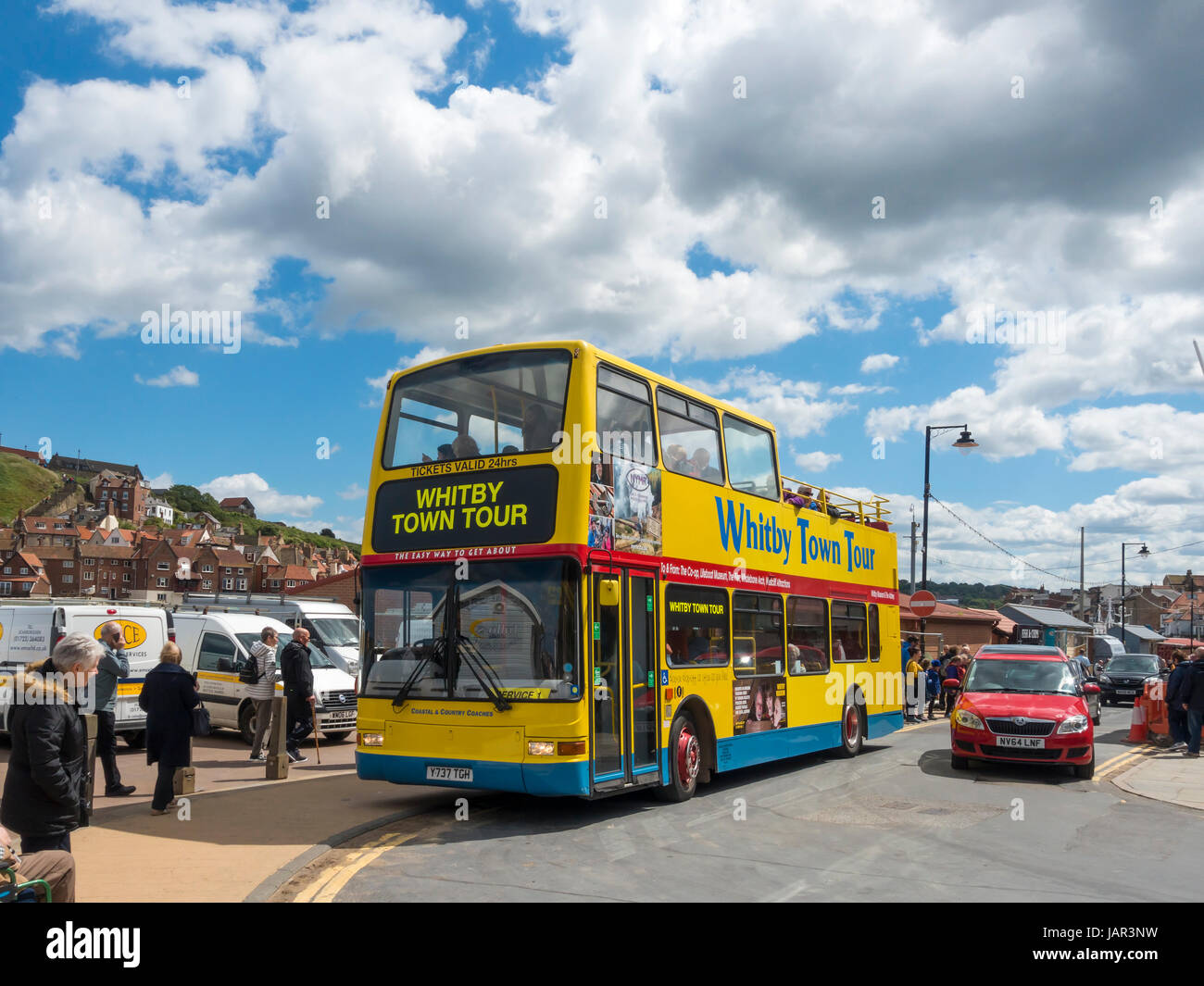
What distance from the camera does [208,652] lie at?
18000mm

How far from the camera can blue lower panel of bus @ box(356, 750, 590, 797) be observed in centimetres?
898

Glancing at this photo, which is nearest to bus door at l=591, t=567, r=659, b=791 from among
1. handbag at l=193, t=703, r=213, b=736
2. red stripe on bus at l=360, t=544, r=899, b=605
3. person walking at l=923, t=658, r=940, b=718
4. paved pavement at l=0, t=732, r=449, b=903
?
red stripe on bus at l=360, t=544, r=899, b=605

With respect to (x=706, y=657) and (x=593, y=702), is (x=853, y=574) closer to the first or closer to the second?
(x=706, y=657)

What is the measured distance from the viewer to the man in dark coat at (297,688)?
14344 millimetres

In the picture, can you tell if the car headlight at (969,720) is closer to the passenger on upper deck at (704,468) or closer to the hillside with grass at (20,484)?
the passenger on upper deck at (704,468)

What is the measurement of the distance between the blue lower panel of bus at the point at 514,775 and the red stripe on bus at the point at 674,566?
1.85 metres

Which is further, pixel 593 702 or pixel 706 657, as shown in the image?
pixel 706 657

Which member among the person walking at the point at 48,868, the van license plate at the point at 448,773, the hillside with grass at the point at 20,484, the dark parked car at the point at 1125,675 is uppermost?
the hillside with grass at the point at 20,484

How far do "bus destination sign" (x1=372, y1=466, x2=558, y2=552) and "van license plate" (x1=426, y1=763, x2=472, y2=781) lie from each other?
2.07m

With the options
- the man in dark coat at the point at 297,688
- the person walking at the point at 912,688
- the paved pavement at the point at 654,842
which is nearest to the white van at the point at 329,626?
the man in dark coat at the point at 297,688

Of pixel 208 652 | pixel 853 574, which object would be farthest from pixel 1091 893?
pixel 208 652

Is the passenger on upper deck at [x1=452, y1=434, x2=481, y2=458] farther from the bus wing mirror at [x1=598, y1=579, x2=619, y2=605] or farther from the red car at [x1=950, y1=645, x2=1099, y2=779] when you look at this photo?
the red car at [x1=950, y1=645, x2=1099, y2=779]

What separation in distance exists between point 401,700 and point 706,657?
11.5ft
